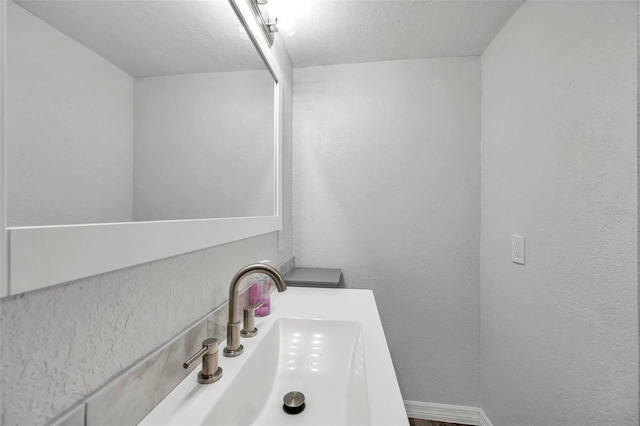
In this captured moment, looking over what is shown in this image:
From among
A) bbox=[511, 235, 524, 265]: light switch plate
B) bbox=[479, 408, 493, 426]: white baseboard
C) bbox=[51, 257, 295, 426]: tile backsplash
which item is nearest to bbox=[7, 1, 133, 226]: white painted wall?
bbox=[51, 257, 295, 426]: tile backsplash

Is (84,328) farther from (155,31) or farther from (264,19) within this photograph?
(264,19)

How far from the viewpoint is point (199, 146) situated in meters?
0.63

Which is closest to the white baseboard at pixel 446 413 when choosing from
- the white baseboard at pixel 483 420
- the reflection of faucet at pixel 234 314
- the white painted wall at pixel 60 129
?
the white baseboard at pixel 483 420

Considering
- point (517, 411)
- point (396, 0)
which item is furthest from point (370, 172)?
point (517, 411)

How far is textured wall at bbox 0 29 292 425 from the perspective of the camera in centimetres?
28

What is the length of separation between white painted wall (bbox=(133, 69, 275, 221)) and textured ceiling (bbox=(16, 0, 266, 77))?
0.03 meters

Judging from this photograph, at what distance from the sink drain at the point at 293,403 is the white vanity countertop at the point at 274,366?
0.14 meters

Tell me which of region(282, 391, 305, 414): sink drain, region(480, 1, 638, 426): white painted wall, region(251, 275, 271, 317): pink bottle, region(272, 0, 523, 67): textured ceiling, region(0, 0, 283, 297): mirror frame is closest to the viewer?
region(0, 0, 283, 297): mirror frame

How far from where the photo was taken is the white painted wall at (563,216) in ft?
2.38

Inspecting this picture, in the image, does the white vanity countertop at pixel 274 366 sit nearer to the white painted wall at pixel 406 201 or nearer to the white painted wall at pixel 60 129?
the white painted wall at pixel 60 129

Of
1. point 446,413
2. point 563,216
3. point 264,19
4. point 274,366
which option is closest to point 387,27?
point 264,19

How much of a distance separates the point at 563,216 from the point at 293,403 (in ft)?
3.49

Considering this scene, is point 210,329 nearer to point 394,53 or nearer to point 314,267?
point 314,267

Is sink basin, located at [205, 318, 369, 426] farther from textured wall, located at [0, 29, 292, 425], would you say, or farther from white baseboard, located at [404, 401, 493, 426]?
white baseboard, located at [404, 401, 493, 426]
